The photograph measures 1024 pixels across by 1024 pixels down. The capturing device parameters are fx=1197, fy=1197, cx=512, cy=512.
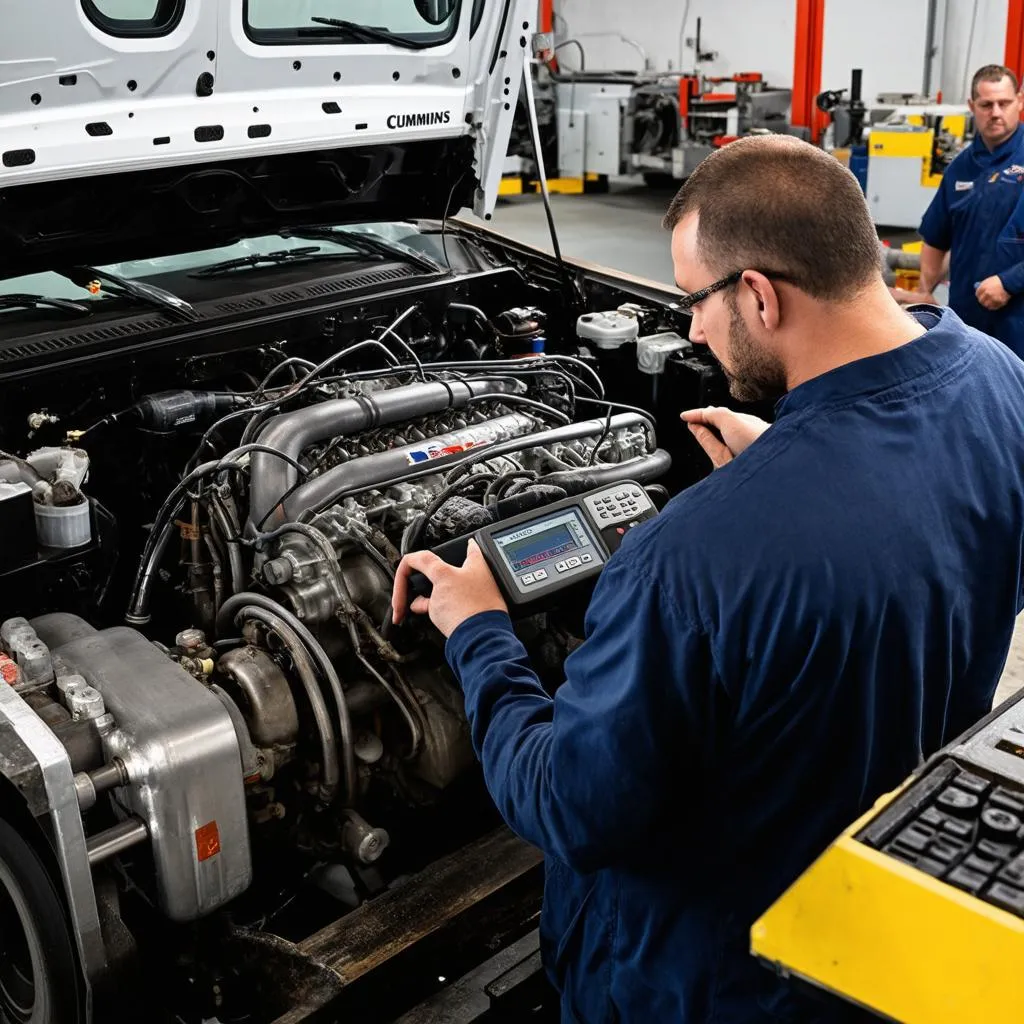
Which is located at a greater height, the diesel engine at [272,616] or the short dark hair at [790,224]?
the short dark hair at [790,224]

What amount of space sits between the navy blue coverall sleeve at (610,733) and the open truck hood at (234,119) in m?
1.72

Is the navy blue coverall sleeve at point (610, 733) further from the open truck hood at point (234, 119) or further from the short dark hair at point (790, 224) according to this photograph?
the open truck hood at point (234, 119)

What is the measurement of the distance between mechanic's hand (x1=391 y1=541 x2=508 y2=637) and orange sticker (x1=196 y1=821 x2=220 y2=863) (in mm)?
496

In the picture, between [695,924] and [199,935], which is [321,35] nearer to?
[199,935]

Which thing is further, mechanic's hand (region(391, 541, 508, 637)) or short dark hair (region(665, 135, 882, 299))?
mechanic's hand (region(391, 541, 508, 637))

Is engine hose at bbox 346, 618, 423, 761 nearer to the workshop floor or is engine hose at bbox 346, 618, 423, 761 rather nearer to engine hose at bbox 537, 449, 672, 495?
engine hose at bbox 537, 449, 672, 495

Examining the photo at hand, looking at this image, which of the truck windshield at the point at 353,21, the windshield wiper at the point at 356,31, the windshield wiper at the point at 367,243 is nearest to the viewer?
the truck windshield at the point at 353,21

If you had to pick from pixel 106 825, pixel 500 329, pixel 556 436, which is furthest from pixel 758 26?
pixel 106 825

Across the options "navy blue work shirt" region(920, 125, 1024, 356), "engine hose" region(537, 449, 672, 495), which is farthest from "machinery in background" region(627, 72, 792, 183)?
"engine hose" region(537, 449, 672, 495)

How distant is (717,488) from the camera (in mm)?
1319

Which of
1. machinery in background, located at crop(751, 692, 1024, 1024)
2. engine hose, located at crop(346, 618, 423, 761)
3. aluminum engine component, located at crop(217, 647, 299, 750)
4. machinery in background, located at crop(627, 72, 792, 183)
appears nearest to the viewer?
machinery in background, located at crop(751, 692, 1024, 1024)

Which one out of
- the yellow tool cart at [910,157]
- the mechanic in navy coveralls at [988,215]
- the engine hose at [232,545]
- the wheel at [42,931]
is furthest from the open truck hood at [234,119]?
the yellow tool cart at [910,157]

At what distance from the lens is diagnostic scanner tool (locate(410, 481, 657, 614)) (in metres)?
2.04

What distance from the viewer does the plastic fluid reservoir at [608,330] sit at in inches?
130
